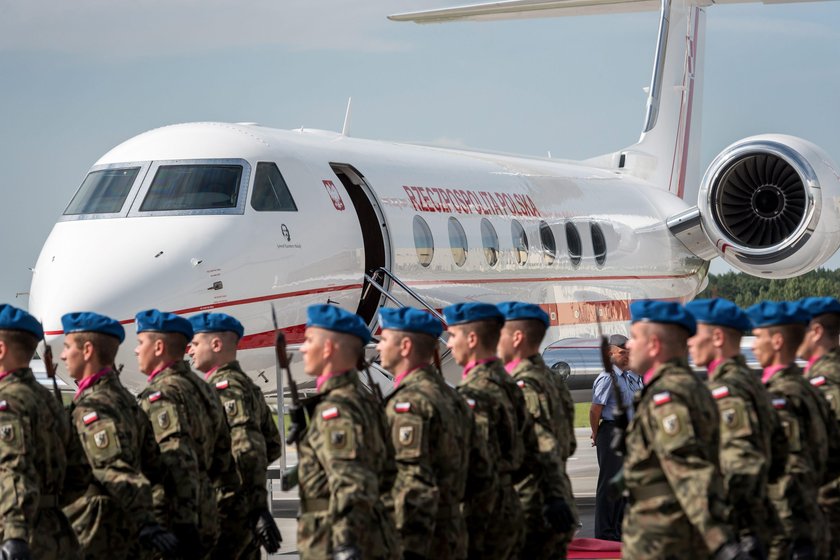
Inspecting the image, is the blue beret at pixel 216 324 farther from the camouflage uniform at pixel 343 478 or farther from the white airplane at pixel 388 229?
the white airplane at pixel 388 229

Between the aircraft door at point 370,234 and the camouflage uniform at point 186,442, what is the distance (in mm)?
7598

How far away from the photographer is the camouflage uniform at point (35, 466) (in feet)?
21.8

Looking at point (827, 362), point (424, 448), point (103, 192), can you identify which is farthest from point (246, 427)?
point (103, 192)

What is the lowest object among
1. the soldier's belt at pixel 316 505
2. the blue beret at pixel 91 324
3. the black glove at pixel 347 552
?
the black glove at pixel 347 552

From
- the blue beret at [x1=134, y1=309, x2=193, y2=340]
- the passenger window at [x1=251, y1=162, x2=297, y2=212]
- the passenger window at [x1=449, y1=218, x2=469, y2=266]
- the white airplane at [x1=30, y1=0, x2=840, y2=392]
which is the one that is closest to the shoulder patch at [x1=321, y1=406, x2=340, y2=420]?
the blue beret at [x1=134, y1=309, x2=193, y2=340]

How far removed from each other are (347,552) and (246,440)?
3099 millimetres

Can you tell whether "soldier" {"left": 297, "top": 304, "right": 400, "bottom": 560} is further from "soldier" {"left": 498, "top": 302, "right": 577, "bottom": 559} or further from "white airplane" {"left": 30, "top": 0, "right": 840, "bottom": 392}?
"white airplane" {"left": 30, "top": 0, "right": 840, "bottom": 392}

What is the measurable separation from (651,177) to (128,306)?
54.8ft

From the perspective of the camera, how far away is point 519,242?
1966 cm

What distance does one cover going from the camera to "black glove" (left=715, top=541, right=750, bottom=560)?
615 cm

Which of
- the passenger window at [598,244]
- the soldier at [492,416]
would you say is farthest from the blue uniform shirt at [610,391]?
the passenger window at [598,244]

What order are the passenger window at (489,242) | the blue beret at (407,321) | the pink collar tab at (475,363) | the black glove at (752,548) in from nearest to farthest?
the black glove at (752,548), the blue beret at (407,321), the pink collar tab at (475,363), the passenger window at (489,242)

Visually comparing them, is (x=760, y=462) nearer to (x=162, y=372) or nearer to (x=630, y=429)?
(x=630, y=429)

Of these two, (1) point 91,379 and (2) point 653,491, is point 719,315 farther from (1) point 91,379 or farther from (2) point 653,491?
(1) point 91,379
